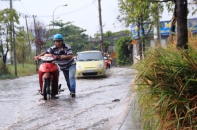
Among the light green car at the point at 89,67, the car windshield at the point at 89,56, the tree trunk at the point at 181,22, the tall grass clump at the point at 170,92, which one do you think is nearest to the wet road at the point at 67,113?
the tall grass clump at the point at 170,92

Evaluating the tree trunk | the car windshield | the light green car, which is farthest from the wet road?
the car windshield

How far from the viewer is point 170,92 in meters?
3.20

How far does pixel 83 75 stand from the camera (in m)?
17.5

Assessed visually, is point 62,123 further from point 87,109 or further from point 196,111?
point 196,111

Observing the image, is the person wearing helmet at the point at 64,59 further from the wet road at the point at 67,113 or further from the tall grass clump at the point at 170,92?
the tall grass clump at the point at 170,92

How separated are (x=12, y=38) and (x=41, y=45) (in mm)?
19075

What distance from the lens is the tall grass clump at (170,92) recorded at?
3107 millimetres

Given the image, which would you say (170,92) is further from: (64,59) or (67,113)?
(64,59)

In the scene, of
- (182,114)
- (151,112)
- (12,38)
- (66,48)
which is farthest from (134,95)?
(12,38)

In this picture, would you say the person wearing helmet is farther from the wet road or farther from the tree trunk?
the tree trunk

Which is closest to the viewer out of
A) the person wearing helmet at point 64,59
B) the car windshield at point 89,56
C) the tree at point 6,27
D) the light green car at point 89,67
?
the person wearing helmet at point 64,59

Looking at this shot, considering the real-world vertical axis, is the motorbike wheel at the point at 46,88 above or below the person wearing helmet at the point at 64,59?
below

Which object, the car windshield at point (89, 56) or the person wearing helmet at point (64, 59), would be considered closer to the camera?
the person wearing helmet at point (64, 59)

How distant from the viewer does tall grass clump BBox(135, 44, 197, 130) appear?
3.11m
